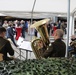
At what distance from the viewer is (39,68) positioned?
2496 millimetres

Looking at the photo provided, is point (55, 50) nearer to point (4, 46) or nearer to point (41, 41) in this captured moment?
point (41, 41)

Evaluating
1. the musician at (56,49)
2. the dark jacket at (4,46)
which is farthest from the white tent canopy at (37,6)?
the dark jacket at (4,46)

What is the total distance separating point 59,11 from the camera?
857 cm

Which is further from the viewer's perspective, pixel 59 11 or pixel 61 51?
pixel 59 11

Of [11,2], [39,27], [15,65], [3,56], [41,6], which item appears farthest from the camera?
[41,6]

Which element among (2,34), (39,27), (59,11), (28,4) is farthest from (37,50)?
(59,11)

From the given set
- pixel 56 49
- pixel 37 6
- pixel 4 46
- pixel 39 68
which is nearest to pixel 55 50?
pixel 56 49

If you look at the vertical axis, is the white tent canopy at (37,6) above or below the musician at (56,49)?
above

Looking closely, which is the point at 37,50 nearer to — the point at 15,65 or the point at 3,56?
the point at 3,56

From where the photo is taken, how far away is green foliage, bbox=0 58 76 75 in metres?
2.38

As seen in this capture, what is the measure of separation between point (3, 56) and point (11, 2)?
3191mm

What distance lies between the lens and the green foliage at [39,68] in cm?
238

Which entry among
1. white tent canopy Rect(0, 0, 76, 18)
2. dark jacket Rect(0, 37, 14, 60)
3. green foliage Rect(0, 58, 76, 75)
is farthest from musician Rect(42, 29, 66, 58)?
white tent canopy Rect(0, 0, 76, 18)

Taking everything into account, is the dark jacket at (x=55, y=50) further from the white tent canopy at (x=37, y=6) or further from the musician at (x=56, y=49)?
the white tent canopy at (x=37, y=6)
